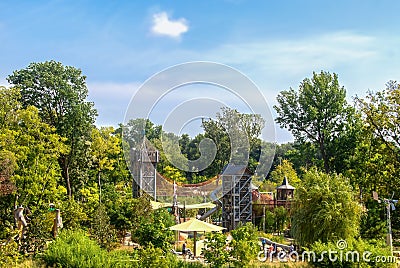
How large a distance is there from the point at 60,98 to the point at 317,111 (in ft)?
48.1

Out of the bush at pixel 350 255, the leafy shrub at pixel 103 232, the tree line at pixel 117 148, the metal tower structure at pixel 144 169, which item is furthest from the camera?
the metal tower structure at pixel 144 169

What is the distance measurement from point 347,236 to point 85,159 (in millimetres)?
15840

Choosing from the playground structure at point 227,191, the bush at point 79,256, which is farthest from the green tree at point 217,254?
the playground structure at point 227,191

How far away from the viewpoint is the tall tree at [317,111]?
27094 mm

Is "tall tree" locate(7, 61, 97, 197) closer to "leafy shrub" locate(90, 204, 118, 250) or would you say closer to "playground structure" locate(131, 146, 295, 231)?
"playground structure" locate(131, 146, 295, 231)

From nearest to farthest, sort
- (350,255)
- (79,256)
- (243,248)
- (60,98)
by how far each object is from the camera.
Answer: (350,255) < (243,248) < (79,256) < (60,98)

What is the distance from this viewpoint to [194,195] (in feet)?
103

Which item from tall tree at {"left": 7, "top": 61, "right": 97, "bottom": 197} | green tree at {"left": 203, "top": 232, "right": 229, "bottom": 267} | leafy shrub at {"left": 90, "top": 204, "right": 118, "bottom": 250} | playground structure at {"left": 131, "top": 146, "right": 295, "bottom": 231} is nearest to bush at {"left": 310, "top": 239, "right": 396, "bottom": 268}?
green tree at {"left": 203, "top": 232, "right": 229, "bottom": 267}

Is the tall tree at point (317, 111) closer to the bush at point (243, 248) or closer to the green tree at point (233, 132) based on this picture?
the green tree at point (233, 132)

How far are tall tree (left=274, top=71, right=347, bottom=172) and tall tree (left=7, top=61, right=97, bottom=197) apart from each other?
1231cm

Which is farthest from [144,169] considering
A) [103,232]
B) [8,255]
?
[8,255]

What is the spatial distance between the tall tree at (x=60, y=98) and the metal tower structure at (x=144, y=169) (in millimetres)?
3372

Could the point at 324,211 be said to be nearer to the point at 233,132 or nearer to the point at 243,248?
the point at 243,248

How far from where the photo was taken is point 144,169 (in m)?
26.1
